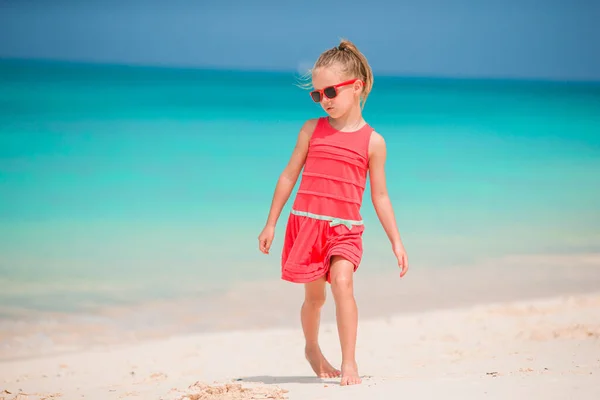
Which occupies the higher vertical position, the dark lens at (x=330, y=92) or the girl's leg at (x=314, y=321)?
the dark lens at (x=330, y=92)

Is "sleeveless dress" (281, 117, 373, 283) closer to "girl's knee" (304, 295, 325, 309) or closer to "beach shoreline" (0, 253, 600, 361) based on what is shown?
"girl's knee" (304, 295, 325, 309)

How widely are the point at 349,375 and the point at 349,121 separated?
3.38 feet

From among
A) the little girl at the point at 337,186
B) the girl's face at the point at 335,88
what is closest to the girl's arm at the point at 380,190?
the little girl at the point at 337,186

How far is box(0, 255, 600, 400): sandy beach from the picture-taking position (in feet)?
9.93

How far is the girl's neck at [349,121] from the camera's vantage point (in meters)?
3.36

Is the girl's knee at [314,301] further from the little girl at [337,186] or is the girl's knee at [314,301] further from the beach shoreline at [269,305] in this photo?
the beach shoreline at [269,305]

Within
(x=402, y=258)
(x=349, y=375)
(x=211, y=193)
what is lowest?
(x=349, y=375)

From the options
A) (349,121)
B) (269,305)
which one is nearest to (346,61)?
(349,121)

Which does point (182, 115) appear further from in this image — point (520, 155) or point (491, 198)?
point (491, 198)

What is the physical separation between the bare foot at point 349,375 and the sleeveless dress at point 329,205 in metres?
0.37

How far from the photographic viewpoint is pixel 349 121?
3.37 m

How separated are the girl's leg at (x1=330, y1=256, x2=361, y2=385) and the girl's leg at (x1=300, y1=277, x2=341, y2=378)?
0.74 ft

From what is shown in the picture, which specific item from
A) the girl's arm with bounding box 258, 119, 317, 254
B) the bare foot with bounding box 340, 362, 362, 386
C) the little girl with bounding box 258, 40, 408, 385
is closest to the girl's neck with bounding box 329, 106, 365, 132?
the little girl with bounding box 258, 40, 408, 385

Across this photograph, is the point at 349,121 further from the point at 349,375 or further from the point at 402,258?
the point at 349,375
